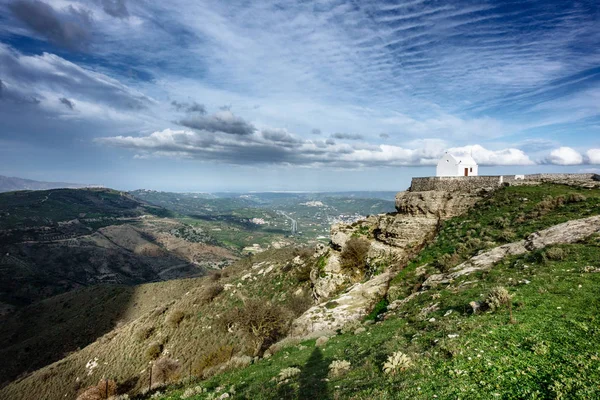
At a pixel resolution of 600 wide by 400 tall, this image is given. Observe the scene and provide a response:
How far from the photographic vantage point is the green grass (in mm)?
8805

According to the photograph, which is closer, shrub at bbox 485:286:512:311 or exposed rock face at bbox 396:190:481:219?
shrub at bbox 485:286:512:311

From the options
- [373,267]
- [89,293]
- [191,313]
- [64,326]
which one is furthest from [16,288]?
[373,267]

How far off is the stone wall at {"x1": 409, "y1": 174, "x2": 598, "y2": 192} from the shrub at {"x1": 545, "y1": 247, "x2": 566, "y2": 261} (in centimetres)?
2106

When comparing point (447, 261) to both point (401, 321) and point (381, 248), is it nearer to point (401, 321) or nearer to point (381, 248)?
point (401, 321)

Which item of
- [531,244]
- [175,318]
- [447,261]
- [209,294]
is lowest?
[175,318]

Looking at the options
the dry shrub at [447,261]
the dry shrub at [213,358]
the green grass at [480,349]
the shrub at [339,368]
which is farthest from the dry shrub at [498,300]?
the dry shrub at [213,358]

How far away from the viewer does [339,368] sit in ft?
45.2

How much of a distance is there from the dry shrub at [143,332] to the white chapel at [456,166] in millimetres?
51799

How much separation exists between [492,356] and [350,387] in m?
5.18

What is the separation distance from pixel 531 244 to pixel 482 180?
18768mm

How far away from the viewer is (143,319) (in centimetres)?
5109

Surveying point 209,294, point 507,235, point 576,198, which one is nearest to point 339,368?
point 507,235

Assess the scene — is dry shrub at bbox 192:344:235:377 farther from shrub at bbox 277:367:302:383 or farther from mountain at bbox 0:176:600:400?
shrub at bbox 277:367:302:383

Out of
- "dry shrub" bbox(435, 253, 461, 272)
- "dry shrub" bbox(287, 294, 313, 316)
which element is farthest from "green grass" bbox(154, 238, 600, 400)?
"dry shrub" bbox(287, 294, 313, 316)
